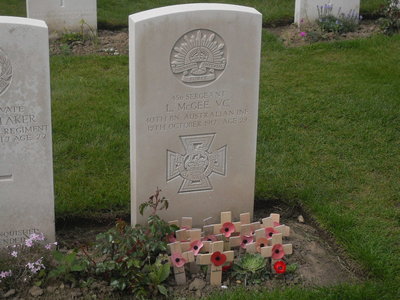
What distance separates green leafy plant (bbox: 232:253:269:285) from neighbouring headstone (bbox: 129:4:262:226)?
2.05 feet

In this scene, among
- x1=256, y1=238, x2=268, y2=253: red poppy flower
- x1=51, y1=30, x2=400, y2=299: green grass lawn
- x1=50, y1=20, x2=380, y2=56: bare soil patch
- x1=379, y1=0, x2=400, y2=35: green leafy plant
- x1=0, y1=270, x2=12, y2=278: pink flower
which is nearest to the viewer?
x1=0, y1=270, x2=12, y2=278: pink flower

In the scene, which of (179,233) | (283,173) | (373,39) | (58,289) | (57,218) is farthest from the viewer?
(373,39)

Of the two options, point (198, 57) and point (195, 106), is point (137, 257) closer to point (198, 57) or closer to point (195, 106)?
point (195, 106)

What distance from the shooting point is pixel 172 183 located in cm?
576

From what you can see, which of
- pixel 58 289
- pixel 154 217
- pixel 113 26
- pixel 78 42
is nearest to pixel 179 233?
pixel 154 217

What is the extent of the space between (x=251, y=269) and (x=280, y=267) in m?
0.20

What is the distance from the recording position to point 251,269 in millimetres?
5402

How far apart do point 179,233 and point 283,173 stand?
1.52 meters

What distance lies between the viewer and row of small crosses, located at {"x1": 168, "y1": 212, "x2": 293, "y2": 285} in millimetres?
5348

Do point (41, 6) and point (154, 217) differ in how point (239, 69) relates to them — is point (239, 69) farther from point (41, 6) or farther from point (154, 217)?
point (41, 6)

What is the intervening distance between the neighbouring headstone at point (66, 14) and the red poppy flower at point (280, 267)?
→ 5732 mm

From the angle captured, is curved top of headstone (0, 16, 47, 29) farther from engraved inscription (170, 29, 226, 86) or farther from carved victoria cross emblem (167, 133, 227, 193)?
carved victoria cross emblem (167, 133, 227, 193)

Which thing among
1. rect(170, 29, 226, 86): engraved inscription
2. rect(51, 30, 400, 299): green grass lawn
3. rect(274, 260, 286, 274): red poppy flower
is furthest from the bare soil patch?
rect(274, 260, 286, 274): red poppy flower

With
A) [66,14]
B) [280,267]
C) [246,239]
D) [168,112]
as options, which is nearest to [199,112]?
[168,112]
